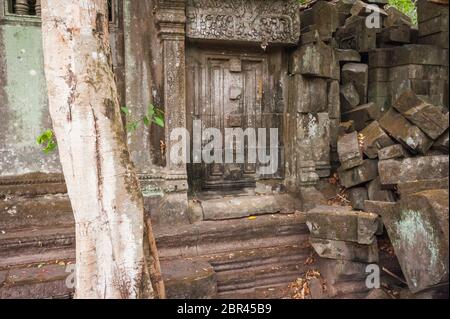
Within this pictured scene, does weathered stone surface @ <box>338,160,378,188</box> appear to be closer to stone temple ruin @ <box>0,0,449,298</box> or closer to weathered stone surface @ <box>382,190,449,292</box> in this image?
stone temple ruin @ <box>0,0,449,298</box>

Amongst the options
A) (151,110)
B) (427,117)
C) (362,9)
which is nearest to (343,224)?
(427,117)

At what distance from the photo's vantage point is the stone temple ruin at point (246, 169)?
331 centimetres

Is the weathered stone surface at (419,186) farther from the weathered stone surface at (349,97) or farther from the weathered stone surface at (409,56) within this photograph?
the weathered stone surface at (409,56)

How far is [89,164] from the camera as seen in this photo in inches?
84.1

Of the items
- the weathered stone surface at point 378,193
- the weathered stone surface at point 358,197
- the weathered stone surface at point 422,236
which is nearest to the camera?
the weathered stone surface at point 422,236

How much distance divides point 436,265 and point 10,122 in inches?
165

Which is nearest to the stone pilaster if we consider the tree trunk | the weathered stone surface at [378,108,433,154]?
the tree trunk

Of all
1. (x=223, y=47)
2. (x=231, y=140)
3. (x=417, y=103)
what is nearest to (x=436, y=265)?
(x=417, y=103)

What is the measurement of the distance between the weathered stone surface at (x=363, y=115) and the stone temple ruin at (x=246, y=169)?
2 cm

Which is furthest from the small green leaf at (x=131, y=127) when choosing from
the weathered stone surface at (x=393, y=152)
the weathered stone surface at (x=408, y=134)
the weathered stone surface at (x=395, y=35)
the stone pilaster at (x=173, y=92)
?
the weathered stone surface at (x=395, y=35)

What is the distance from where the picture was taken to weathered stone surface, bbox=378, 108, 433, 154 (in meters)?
3.79

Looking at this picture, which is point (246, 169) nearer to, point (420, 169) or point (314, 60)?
point (314, 60)

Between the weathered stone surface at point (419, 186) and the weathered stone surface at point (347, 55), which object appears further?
the weathered stone surface at point (347, 55)

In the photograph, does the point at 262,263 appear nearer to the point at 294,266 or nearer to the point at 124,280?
the point at 294,266
